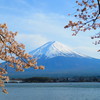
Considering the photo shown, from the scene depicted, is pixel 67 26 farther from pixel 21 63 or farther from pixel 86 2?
pixel 21 63

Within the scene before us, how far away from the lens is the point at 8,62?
509 cm

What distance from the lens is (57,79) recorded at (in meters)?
73.9

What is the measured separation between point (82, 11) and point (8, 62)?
1.80 meters

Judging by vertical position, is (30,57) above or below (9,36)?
below

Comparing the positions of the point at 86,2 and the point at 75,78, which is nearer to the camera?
the point at 86,2

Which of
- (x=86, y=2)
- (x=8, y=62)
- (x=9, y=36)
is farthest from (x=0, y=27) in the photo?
(x=86, y=2)

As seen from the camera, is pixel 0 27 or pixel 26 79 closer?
pixel 0 27

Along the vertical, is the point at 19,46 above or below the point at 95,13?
below

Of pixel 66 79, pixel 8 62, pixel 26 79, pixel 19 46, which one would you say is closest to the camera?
pixel 19 46

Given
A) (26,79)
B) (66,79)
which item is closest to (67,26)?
(66,79)

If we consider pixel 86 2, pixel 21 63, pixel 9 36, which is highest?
pixel 86 2

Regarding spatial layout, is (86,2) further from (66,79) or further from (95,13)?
(66,79)

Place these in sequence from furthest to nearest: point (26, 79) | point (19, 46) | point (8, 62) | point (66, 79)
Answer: point (26, 79), point (66, 79), point (8, 62), point (19, 46)

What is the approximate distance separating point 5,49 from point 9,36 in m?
0.23
